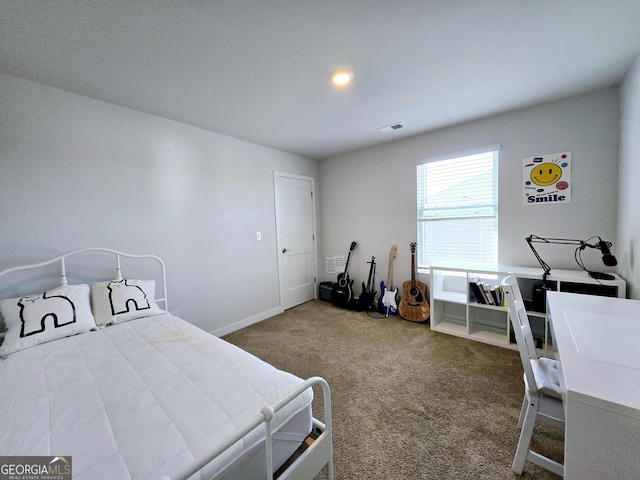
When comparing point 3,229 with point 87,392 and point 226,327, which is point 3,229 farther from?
point 226,327

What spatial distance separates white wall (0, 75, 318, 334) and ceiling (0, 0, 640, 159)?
22 cm

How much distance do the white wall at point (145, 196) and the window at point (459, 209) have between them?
204cm

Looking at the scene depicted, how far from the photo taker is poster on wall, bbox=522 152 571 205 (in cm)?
233

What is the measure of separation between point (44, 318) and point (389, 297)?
3.23 metres

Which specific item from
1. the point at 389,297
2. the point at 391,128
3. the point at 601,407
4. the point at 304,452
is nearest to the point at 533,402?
the point at 601,407

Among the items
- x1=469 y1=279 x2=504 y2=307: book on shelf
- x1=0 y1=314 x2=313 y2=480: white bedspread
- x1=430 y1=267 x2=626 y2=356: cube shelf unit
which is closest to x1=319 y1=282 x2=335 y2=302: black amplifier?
x1=430 y1=267 x2=626 y2=356: cube shelf unit

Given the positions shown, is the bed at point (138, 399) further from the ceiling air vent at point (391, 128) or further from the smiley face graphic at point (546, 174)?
the smiley face graphic at point (546, 174)

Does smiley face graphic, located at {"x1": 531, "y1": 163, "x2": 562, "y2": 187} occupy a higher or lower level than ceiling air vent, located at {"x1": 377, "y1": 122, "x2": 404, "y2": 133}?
lower

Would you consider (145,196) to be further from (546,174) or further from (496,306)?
(546,174)

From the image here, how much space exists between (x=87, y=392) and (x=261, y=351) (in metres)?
1.56

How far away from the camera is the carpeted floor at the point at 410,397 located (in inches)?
50.9

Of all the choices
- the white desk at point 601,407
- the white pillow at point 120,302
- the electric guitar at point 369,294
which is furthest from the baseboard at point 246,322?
the white desk at point 601,407

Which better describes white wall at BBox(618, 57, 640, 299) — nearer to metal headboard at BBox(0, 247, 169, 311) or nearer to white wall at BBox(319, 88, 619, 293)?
white wall at BBox(319, 88, 619, 293)

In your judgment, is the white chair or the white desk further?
the white chair
